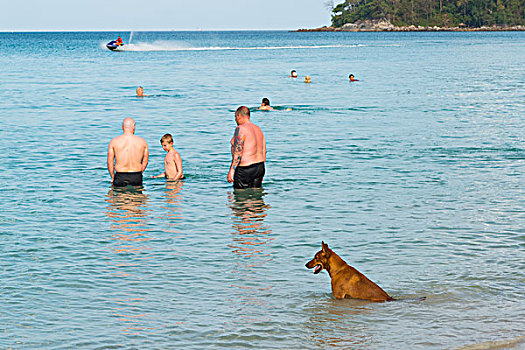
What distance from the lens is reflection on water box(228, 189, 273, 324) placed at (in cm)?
818

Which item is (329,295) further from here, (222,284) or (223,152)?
(223,152)

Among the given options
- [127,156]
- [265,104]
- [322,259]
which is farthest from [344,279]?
[265,104]

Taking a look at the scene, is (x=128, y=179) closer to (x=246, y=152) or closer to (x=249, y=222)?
(x=246, y=152)

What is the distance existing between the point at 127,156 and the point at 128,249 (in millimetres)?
3918

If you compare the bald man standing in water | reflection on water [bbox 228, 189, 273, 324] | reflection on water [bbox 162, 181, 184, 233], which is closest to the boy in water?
reflection on water [bbox 162, 181, 184, 233]

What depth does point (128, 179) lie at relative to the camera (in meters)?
14.3

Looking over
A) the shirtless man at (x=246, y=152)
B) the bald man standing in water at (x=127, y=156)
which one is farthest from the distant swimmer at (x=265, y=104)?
the shirtless man at (x=246, y=152)

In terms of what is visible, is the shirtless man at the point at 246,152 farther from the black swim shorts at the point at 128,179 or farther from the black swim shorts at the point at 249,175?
the black swim shorts at the point at 128,179

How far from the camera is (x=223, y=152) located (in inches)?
796

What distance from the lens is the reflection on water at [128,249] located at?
7.88 metres

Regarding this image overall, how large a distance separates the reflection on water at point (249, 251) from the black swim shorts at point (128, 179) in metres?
1.87

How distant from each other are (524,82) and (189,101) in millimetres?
21355

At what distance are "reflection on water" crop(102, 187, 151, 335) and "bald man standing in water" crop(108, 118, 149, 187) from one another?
0.89 feet

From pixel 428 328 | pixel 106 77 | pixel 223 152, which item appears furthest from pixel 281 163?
pixel 106 77
